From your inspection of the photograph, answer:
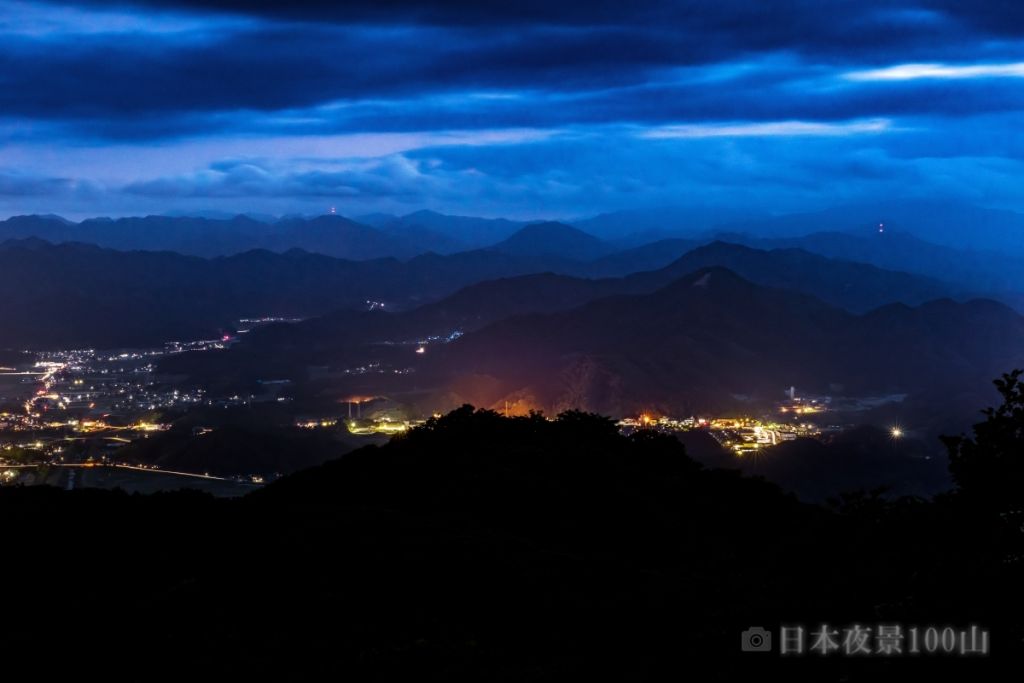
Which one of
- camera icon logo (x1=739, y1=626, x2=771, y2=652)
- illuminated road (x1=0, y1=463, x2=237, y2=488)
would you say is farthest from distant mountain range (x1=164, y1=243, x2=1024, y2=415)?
camera icon logo (x1=739, y1=626, x2=771, y2=652)

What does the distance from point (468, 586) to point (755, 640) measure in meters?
5.70

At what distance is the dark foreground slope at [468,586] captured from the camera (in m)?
12.1

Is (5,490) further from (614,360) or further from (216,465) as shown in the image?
(614,360)

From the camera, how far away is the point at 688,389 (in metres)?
105

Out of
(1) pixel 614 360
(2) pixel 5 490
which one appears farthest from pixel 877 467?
(2) pixel 5 490

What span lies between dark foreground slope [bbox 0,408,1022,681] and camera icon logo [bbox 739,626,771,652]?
0.62 ft

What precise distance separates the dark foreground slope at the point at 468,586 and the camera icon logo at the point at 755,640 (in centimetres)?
19

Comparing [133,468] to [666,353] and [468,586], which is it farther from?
[666,353]

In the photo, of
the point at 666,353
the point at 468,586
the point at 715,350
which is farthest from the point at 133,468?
the point at 715,350

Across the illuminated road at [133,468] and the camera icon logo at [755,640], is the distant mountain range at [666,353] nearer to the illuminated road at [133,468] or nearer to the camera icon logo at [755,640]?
the illuminated road at [133,468]

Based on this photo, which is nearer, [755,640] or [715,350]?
[755,640]

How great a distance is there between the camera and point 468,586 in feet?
52.1

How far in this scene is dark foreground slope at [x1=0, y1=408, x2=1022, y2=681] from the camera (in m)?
12.1

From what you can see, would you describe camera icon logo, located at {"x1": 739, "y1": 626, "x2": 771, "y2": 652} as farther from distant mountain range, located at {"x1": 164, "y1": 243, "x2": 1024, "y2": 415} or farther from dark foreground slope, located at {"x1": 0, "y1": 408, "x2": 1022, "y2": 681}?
distant mountain range, located at {"x1": 164, "y1": 243, "x2": 1024, "y2": 415}
